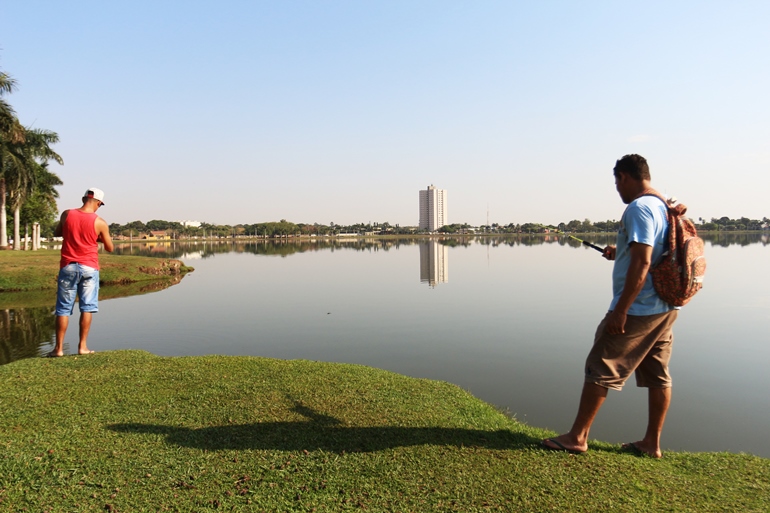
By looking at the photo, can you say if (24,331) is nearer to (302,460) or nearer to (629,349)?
(302,460)

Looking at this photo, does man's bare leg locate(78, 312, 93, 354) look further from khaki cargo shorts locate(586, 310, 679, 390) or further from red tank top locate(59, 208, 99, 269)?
khaki cargo shorts locate(586, 310, 679, 390)

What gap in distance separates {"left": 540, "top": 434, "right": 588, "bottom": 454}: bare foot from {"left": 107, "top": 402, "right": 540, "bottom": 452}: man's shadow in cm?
18

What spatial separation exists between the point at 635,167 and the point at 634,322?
1469mm

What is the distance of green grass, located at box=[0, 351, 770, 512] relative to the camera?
3711 millimetres

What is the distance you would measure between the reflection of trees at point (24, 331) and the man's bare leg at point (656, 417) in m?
11.9

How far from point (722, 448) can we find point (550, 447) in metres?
3.81

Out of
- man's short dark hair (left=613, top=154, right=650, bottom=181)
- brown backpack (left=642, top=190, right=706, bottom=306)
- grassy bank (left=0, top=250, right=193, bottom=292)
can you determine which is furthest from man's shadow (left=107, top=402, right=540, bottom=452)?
grassy bank (left=0, top=250, right=193, bottom=292)

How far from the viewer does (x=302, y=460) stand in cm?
429

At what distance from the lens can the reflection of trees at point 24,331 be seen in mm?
11272

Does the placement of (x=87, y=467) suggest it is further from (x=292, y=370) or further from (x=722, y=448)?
(x=722, y=448)

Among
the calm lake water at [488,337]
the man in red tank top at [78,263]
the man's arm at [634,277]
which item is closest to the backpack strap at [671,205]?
the man's arm at [634,277]

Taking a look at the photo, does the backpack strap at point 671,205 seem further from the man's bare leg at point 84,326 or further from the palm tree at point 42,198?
the palm tree at point 42,198

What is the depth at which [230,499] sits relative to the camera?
3.68 metres

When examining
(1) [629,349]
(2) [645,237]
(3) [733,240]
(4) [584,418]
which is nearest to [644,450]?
(4) [584,418]
